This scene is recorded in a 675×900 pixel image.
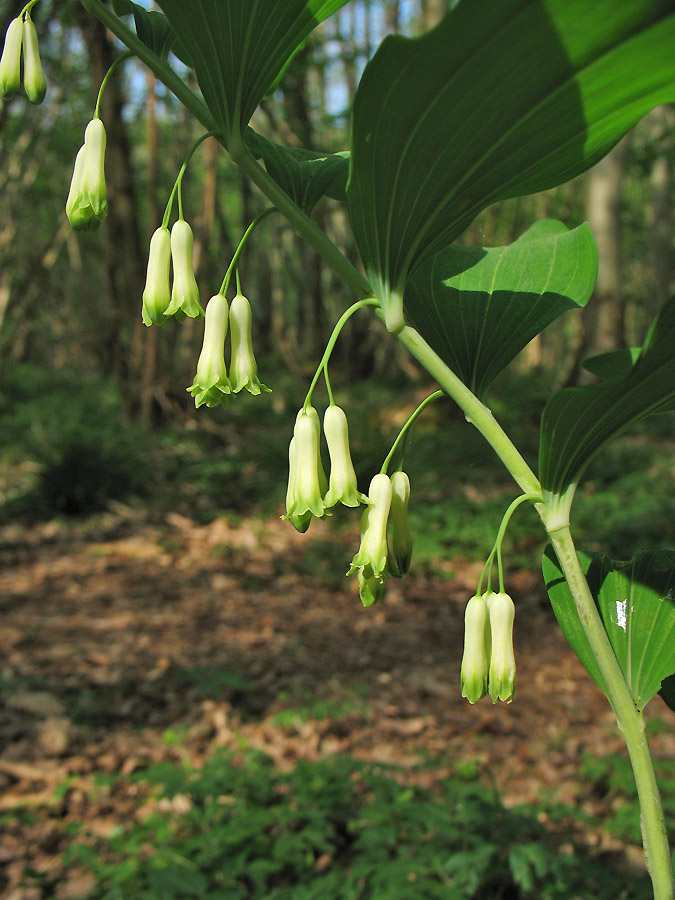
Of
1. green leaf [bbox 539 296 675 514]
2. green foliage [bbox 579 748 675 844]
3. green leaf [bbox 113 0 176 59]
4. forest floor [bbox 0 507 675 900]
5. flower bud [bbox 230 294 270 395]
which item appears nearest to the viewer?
green leaf [bbox 539 296 675 514]

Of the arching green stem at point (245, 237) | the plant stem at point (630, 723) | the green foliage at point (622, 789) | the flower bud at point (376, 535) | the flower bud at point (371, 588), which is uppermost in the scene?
the arching green stem at point (245, 237)

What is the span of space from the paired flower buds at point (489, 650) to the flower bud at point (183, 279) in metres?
0.50

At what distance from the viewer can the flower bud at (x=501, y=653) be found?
88 cm

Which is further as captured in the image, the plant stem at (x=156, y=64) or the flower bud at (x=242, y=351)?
the flower bud at (x=242, y=351)

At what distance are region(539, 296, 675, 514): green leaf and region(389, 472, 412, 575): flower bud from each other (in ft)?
0.58

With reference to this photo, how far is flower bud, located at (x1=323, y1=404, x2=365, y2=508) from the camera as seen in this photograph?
0.92 meters

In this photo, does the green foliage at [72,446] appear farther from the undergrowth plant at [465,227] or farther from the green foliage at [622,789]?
the undergrowth plant at [465,227]

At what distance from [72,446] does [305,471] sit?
6200mm

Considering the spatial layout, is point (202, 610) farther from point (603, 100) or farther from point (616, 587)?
point (603, 100)

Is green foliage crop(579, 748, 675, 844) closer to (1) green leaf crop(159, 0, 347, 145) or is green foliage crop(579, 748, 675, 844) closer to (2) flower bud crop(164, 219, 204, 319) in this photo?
(2) flower bud crop(164, 219, 204, 319)

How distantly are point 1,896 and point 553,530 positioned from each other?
2.34m

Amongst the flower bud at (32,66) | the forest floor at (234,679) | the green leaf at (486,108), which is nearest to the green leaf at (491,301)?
the green leaf at (486,108)

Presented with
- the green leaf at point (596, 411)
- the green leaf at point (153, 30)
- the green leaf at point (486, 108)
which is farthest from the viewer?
the green leaf at point (153, 30)

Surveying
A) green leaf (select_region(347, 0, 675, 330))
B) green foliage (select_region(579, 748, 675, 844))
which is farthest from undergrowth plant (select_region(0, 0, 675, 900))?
green foliage (select_region(579, 748, 675, 844))
